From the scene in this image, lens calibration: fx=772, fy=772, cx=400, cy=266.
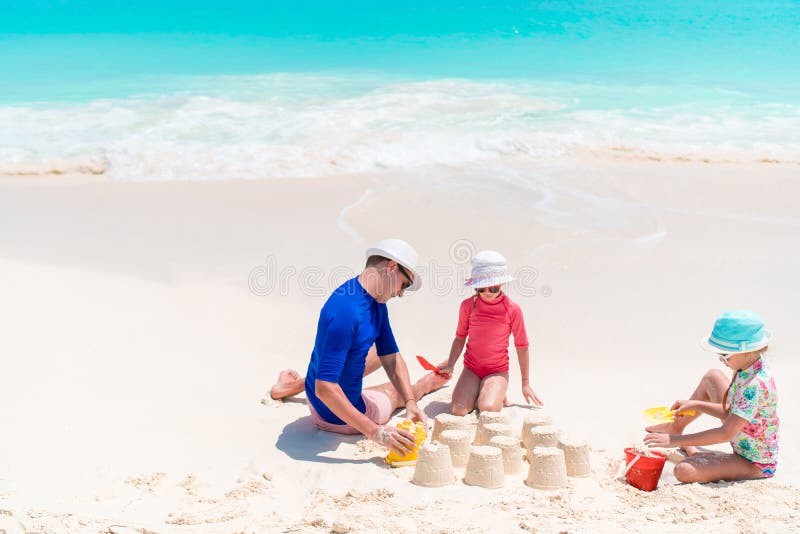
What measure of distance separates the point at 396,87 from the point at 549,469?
53.8 feet

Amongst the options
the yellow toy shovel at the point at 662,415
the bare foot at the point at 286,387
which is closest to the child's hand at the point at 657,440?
the yellow toy shovel at the point at 662,415

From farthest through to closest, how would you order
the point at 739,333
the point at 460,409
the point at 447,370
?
the point at 447,370 < the point at 460,409 < the point at 739,333

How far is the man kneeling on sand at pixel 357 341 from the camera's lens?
3.95 m

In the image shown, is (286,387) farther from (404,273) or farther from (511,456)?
(511,456)

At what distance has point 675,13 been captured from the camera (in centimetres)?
3388

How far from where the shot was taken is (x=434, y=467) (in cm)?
375

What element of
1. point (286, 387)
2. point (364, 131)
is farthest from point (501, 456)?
point (364, 131)

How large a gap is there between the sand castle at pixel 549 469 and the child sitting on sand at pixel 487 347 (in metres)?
0.94

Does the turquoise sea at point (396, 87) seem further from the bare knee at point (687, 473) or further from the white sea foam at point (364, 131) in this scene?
the bare knee at point (687, 473)

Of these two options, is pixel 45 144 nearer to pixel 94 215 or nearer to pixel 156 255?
pixel 94 215

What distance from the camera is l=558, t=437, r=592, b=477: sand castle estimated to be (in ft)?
12.7

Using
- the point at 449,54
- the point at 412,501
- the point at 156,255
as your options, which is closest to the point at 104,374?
the point at 412,501

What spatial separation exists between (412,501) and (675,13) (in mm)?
34793

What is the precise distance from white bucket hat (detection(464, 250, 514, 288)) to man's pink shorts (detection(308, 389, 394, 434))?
0.86 metres
